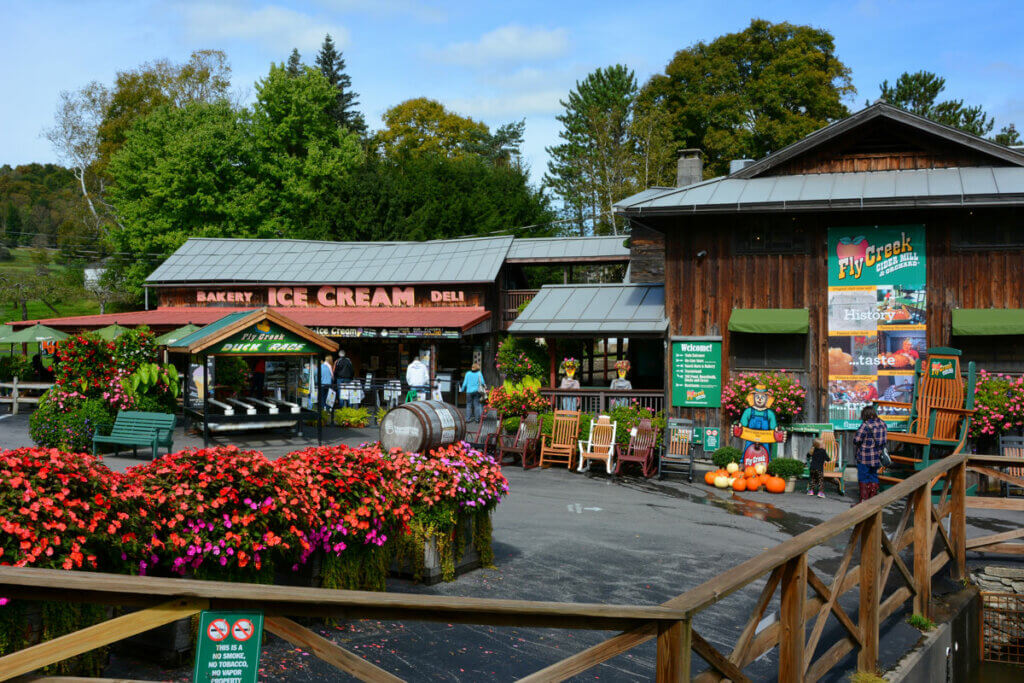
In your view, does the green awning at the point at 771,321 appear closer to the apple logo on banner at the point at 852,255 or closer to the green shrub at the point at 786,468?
the apple logo on banner at the point at 852,255

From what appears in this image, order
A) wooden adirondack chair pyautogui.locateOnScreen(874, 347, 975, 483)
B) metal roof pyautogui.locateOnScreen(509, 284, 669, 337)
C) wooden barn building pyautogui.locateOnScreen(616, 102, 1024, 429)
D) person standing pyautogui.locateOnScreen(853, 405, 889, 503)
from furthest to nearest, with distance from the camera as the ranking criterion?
1. metal roof pyautogui.locateOnScreen(509, 284, 669, 337)
2. wooden barn building pyautogui.locateOnScreen(616, 102, 1024, 429)
3. wooden adirondack chair pyautogui.locateOnScreen(874, 347, 975, 483)
4. person standing pyautogui.locateOnScreen(853, 405, 889, 503)

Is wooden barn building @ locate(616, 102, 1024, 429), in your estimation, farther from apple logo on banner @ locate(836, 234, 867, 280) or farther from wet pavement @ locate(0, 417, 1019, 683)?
wet pavement @ locate(0, 417, 1019, 683)

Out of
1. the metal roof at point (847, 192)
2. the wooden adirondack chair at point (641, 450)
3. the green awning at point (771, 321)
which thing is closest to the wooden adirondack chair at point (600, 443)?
the wooden adirondack chair at point (641, 450)

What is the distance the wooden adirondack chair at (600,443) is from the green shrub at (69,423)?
9163 mm

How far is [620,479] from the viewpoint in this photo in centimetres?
1642

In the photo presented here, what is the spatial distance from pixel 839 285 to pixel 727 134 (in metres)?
29.0

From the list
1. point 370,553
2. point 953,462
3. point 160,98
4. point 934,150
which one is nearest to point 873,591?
→ point 953,462

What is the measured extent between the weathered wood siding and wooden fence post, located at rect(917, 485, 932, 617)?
1088 centimetres

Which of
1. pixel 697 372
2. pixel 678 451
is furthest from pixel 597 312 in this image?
pixel 678 451

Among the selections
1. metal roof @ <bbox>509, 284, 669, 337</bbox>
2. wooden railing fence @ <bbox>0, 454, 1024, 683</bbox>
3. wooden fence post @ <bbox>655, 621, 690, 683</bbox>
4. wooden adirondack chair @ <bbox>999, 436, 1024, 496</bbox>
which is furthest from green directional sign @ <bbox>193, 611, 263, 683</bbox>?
metal roof @ <bbox>509, 284, 669, 337</bbox>

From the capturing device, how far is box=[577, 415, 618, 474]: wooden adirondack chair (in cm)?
1697

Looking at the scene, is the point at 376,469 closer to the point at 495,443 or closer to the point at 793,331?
the point at 495,443

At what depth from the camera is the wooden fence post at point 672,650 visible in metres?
3.31

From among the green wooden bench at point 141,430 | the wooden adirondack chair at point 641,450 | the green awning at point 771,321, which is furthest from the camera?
the green awning at point 771,321
